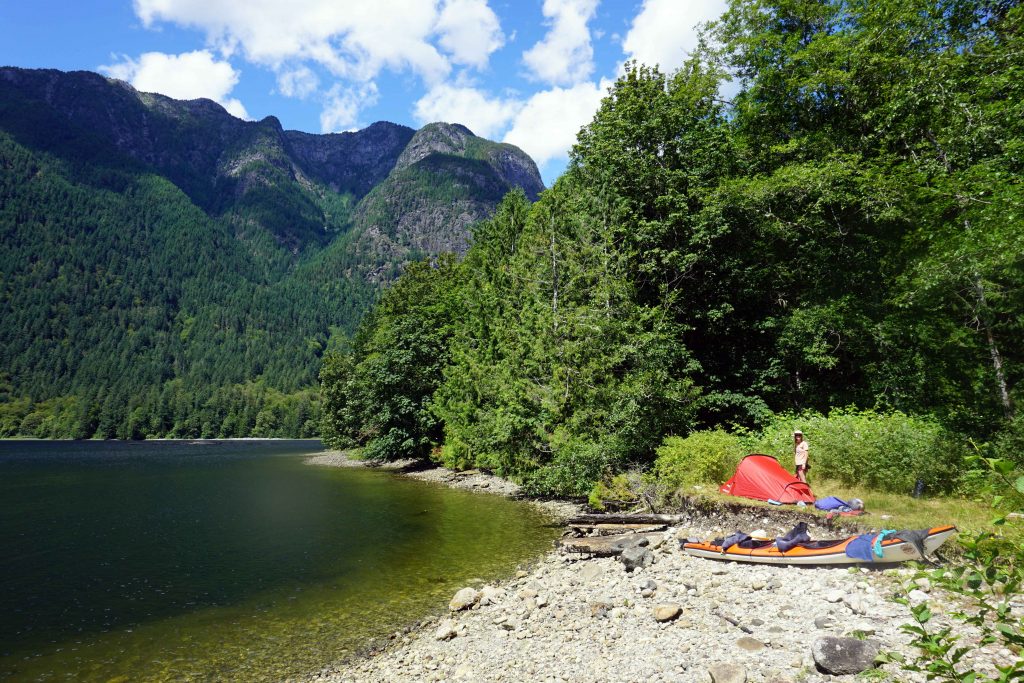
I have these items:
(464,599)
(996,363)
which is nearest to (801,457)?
(996,363)

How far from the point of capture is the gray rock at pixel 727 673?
25.3ft

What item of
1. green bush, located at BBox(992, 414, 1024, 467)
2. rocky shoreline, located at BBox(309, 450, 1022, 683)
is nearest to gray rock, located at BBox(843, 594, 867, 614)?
rocky shoreline, located at BBox(309, 450, 1022, 683)

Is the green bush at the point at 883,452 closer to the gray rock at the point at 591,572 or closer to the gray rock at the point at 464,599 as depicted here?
the gray rock at the point at 591,572

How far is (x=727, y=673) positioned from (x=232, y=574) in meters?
15.8

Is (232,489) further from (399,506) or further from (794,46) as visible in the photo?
(794,46)

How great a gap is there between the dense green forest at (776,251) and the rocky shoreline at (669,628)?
8.76 metres

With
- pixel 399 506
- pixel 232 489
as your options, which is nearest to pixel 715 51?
pixel 399 506

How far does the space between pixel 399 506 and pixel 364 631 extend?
16290 millimetres

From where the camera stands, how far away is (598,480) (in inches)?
913

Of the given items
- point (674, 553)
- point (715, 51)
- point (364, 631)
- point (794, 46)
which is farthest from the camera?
point (715, 51)

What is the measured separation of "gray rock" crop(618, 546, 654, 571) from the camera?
1429 centimetres

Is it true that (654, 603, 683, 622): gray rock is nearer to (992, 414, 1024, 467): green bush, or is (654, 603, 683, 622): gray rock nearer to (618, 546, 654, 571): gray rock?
(618, 546, 654, 571): gray rock

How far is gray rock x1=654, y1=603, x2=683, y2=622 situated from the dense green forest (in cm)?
1086

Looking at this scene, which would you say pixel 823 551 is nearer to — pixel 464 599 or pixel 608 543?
pixel 608 543
